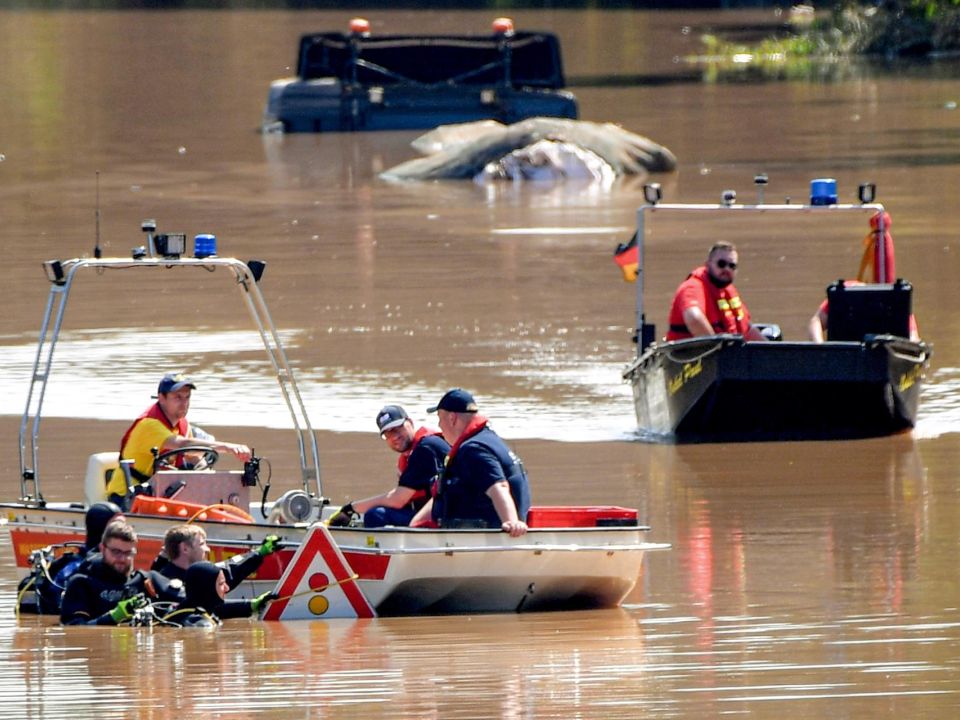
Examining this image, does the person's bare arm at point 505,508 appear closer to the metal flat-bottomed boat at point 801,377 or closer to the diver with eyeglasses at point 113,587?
the diver with eyeglasses at point 113,587

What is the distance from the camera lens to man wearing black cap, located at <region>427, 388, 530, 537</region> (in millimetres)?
10156

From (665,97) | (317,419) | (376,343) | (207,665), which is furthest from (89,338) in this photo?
(665,97)

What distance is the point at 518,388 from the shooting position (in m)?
17.1

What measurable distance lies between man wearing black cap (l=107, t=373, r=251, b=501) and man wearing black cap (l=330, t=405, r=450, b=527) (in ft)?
3.00

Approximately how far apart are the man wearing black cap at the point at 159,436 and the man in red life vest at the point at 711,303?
13.9ft

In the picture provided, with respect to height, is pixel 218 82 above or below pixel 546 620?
above

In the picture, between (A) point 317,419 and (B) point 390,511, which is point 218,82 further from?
(B) point 390,511

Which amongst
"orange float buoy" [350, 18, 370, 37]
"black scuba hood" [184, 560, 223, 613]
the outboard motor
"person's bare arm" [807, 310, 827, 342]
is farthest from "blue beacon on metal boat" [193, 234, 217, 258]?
"orange float buoy" [350, 18, 370, 37]

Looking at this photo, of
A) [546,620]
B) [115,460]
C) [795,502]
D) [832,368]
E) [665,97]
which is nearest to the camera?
[546,620]

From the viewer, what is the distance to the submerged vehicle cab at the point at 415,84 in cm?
3725

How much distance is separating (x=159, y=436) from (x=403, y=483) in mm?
1441

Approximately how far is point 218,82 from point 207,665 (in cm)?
4246

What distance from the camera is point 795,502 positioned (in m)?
13.2

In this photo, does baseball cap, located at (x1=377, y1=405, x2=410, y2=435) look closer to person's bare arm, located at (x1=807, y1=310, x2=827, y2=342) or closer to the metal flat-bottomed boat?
the metal flat-bottomed boat
